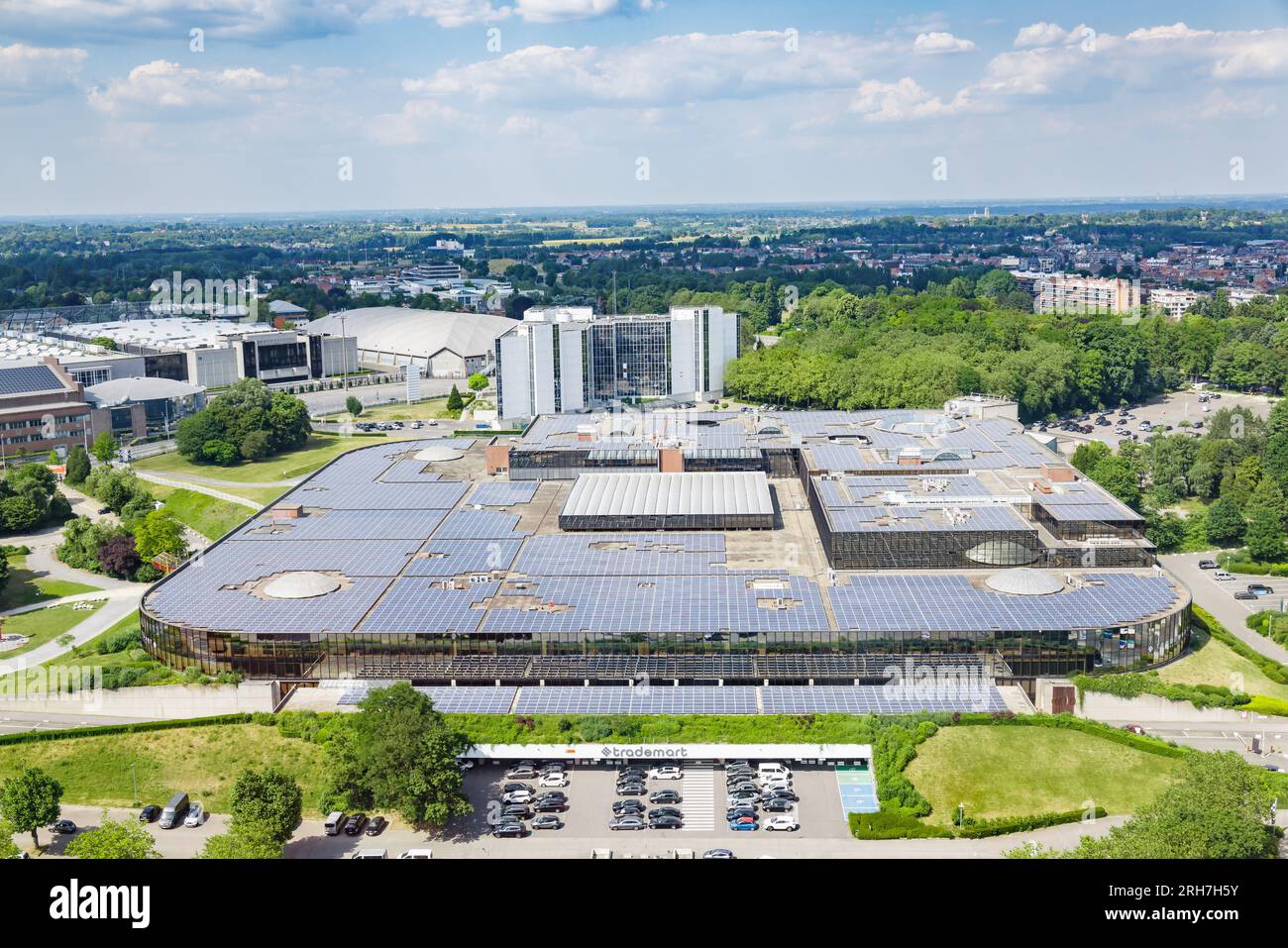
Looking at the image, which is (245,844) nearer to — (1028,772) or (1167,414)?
(1028,772)

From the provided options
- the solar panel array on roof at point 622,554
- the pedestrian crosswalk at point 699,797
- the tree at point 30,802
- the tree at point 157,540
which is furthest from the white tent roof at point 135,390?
the pedestrian crosswalk at point 699,797

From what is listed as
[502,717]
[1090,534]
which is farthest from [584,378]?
[502,717]

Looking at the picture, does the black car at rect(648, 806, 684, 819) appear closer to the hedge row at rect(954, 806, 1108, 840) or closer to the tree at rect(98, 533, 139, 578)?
the hedge row at rect(954, 806, 1108, 840)

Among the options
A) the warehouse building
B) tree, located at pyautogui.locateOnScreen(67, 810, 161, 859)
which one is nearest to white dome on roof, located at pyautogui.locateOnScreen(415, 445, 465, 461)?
tree, located at pyautogui.locateOnScreen(67, 810, 161, 859)

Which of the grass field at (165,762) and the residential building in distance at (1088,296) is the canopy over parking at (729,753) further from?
the residential building in distance at (1088,296)

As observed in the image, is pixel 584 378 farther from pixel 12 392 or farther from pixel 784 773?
pixel 784 773
